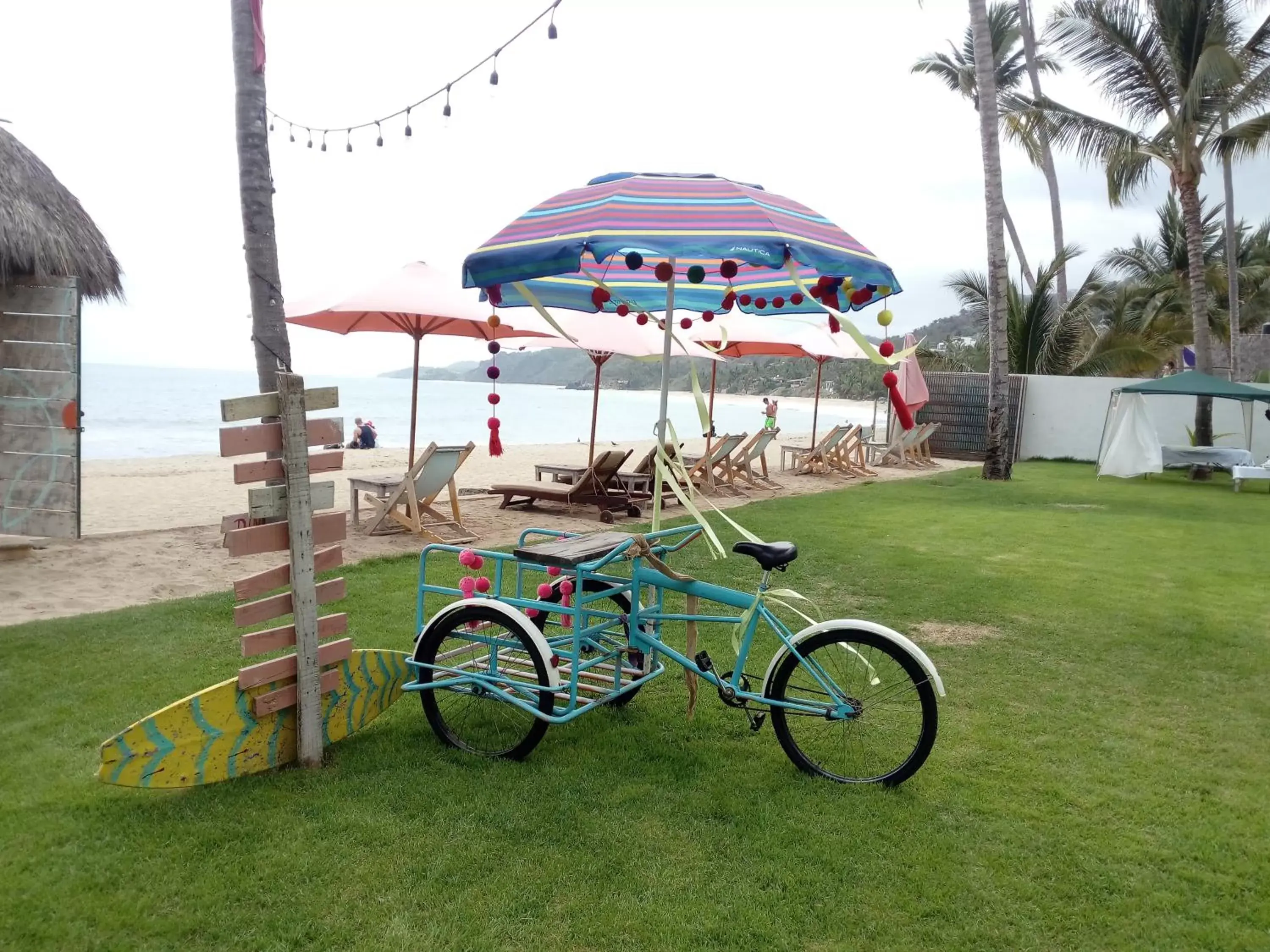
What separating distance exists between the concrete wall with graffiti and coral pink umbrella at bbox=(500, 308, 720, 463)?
14.0 feet

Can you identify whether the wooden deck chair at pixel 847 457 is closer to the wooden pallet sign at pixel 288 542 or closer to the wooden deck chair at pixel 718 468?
the wooden deck chair at pixel 718 468

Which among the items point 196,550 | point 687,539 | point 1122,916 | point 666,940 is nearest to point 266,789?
point 666,940

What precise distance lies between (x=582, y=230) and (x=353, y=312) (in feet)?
18.0

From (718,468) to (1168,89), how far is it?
10495mm

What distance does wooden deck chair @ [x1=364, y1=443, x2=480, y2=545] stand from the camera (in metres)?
7.95

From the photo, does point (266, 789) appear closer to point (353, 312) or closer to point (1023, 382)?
point (353, 312)

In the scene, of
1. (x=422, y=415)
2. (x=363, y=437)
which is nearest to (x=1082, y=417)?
(x=363, y=437)

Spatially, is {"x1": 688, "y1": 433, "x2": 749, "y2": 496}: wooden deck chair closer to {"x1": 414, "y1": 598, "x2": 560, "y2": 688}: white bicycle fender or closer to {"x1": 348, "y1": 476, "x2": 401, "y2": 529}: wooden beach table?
{"x1": 348, "y1": 476, "x2": 401, "y2": 529}: wooden beach table

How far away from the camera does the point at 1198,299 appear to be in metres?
16.2

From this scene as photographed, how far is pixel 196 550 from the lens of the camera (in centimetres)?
726

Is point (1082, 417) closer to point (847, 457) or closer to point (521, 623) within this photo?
point (847, 457)

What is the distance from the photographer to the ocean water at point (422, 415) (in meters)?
32.7

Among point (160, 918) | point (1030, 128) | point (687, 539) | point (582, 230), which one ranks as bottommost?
point (160, 918)

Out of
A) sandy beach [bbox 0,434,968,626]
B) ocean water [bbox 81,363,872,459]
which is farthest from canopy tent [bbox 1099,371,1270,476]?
ocean water [bbox 81,363,872,459]
